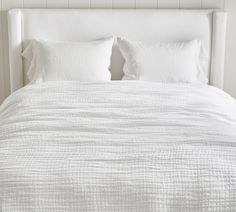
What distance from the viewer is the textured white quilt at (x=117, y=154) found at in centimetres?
217

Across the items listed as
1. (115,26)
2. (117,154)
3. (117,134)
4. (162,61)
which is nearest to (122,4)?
(115,26)

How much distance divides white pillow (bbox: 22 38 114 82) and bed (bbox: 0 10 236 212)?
16 cm

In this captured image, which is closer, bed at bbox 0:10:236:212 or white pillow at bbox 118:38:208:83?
bed at bbox 0:10:236:212

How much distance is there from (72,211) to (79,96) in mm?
1179

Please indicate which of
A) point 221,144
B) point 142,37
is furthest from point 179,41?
point 221,144

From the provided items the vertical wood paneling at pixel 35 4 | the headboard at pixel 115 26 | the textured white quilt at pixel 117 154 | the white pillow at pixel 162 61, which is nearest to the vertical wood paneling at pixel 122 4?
the headboard at pixel 115 26

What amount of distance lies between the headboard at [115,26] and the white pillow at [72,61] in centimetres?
14

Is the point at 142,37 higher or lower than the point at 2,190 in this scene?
higher

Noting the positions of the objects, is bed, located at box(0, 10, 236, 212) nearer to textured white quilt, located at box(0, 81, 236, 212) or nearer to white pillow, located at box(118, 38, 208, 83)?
textured white quilt, located at box(0, 81, 236, 212)

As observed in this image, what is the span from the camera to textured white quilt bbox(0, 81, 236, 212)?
2.17m

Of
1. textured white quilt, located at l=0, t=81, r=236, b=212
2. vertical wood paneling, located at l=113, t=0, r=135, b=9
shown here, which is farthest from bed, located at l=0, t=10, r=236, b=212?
vertical wood paneling, located at l=113, t=0, r=135, b=9

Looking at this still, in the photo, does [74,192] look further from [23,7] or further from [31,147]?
[23,7]

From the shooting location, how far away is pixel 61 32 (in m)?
3.95

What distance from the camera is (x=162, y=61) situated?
12.3 feet
